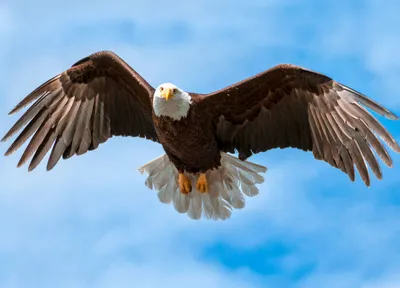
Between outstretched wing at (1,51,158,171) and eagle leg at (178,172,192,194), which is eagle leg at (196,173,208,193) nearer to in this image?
eagle leg at (178,172,192,194)

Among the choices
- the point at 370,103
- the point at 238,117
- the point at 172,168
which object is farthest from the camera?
the point at 172,168

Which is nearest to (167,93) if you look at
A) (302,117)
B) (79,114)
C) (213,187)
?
(302,117)

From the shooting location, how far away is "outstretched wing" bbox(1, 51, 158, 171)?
13.9 metres

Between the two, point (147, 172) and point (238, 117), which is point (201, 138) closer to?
point (238, 117)

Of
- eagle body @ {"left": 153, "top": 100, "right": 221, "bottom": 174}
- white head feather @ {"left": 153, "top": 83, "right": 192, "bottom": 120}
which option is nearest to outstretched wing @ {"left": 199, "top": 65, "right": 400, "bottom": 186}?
eagle body @ {"left": 153, "top": 100, "right": 221, "bottom": 174}

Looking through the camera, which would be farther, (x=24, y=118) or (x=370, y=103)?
(x=24, y=118)

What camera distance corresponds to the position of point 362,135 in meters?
12.8

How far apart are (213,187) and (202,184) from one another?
1.43ft

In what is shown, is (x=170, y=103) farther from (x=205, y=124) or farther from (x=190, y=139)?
(x=205, y=124)

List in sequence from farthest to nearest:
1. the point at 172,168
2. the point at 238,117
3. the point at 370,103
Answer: the point at 172,168, the point at 238,117, the point at 370,103

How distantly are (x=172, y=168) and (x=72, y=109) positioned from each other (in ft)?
5.04

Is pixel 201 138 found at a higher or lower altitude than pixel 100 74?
lower

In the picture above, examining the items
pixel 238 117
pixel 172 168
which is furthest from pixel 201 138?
pixel 172 168

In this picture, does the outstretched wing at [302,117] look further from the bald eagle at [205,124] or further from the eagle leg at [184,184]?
the eagle leg at [184,184]
